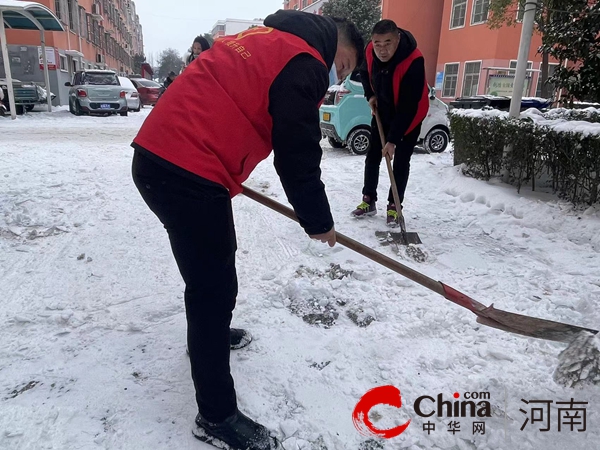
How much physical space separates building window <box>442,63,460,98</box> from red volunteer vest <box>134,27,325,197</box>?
23622 mm

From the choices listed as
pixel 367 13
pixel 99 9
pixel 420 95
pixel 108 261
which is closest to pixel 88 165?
pixel 108 261

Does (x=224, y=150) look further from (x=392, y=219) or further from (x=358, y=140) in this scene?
(x=358, y=140)

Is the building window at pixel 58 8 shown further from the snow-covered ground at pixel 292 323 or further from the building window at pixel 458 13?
the snow-covered ground at pixel 292 323

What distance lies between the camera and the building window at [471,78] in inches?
842

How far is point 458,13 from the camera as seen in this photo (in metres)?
22.5

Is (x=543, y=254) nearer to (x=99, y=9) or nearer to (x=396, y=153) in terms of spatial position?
(x=396, y=153)

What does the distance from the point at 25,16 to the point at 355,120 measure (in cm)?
1143

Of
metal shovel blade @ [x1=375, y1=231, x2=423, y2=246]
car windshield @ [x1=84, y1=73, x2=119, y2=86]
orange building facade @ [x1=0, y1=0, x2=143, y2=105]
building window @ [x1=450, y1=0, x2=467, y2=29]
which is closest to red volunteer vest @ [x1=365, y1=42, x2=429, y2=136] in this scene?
metal shovel blade @ [x1=375, y1=231, x2=423, y2=246]

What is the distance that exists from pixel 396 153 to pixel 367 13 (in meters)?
24.6

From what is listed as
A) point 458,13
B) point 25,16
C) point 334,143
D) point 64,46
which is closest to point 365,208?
point 334,143

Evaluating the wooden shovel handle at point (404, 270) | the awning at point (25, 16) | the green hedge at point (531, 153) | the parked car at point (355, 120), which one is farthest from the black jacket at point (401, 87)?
the awning at point (25, 16)

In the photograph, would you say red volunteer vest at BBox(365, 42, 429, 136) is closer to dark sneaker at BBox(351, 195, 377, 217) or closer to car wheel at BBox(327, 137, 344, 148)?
dark sneaker at BBox(351, 195, 377, 217)

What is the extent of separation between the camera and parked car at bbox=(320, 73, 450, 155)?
310 inches

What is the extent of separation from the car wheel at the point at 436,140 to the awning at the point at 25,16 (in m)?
11.4
